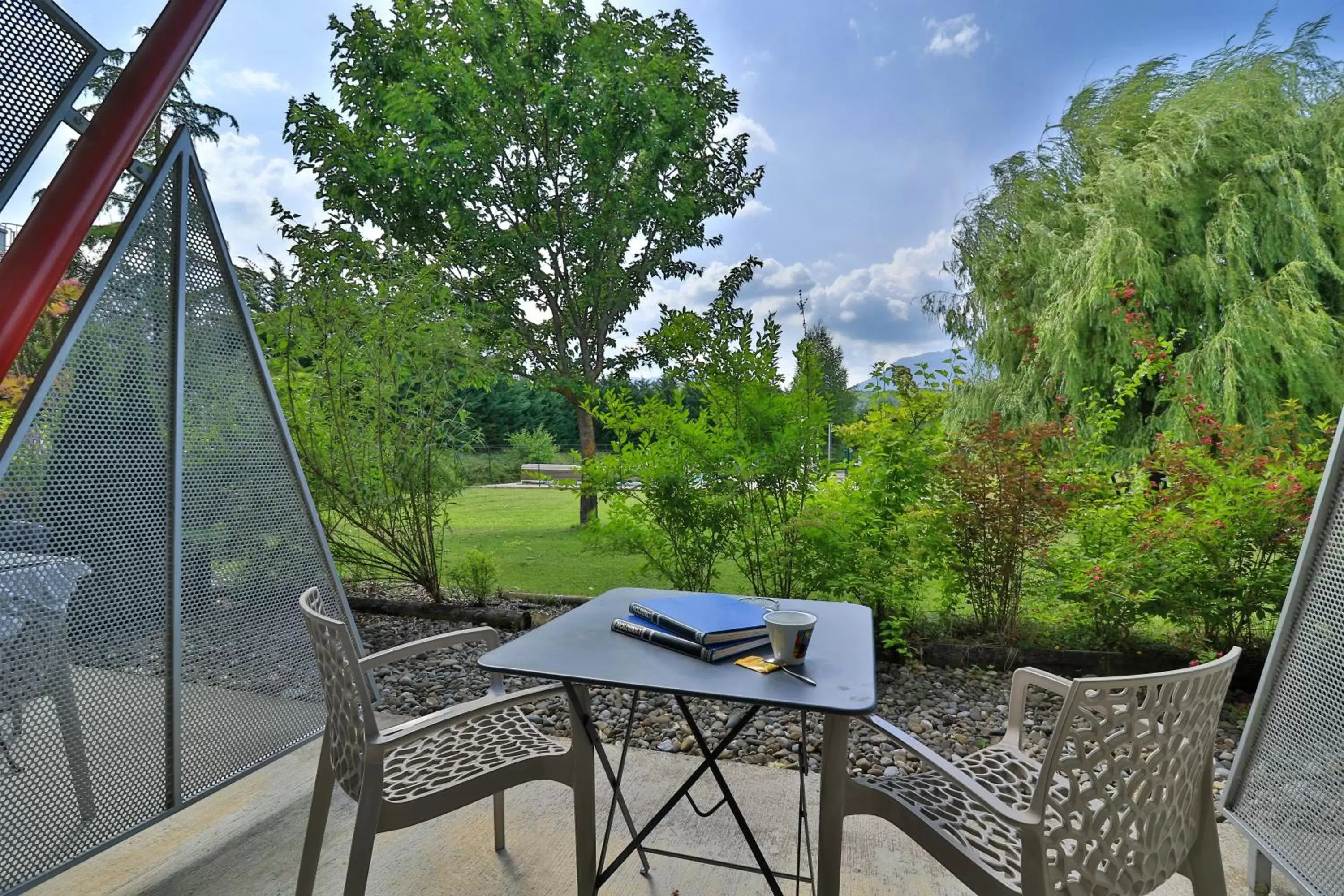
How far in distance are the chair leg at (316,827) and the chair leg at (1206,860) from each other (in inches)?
68.0

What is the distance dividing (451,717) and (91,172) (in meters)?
1.29

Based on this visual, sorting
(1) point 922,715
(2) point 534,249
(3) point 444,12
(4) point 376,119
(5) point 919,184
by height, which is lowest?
(1) point 922,715

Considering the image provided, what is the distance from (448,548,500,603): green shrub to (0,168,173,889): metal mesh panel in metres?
2.43

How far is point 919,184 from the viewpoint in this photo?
638cm

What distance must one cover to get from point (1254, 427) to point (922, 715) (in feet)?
14.5

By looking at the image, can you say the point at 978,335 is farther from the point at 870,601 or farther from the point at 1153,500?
the point at 870,601


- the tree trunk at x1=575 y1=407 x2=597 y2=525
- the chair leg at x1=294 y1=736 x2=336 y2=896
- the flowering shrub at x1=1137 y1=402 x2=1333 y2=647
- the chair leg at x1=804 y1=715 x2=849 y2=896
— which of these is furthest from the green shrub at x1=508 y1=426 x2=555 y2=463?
the chair leg at x1=804 y1=715 x2=849 y2=896

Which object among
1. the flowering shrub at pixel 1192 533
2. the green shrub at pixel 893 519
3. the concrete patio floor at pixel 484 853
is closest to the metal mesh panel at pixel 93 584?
the concrete patio floor at pixel 484 853

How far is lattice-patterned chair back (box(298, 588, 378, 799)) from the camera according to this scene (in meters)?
1.28

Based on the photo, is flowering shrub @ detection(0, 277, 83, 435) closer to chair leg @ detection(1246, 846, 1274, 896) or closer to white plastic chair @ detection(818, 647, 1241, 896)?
white plastic chair @ detection(818, 647, 1241, 896)

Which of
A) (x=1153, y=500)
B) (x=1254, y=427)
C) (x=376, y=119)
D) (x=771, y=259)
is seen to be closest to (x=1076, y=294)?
(x=1254, y=427)

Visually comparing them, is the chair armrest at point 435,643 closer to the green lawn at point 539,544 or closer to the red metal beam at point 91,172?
the red metal beam at point 91,172

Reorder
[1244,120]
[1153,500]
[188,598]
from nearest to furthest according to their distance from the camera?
[188,598]
[1153,500]
[1244,120]

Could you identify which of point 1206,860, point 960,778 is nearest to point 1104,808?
point 960,778
